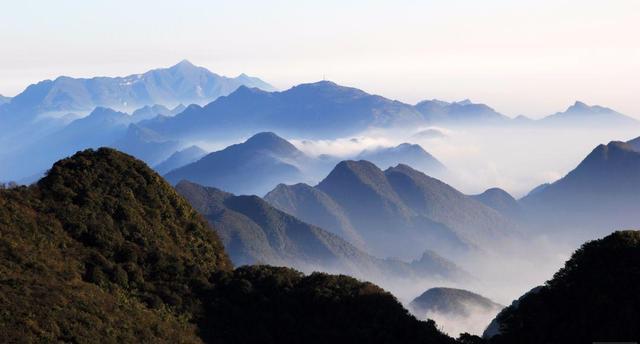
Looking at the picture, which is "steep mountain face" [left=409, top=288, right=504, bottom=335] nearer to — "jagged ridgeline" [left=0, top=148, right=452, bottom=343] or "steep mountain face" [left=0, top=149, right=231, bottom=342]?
"steep mountain face" [left=0, top=149, right=231, bottom=342]

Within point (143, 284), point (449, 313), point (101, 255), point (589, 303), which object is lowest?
point (143, 284)

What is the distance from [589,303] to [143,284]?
31718 millimetres

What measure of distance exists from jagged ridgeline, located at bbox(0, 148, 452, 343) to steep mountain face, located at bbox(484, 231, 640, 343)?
613 cm

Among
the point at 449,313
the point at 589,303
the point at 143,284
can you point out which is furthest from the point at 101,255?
the point at 449,313

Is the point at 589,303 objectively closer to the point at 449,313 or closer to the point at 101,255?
the point at 101,255

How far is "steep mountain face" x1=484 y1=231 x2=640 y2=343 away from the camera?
48.2 meters

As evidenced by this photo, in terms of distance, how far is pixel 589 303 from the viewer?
5081cm

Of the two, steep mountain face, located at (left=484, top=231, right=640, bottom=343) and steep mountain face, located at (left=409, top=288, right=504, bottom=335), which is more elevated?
steep mountain face, located at (left=409, top=288, right=504, bottom=335)

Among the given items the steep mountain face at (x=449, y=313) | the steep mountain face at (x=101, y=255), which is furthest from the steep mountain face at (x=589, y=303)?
the steep mountain face at (x=449, y=313)

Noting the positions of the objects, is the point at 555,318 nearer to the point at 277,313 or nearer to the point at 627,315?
the point at 627,315

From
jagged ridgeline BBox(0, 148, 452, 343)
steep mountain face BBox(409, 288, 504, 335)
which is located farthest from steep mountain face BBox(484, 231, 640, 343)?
steep mountain face BBox(409, 288, 504, 335)

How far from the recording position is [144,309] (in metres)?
52.1

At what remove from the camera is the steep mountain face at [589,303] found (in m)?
48.2

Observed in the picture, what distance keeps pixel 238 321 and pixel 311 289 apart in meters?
6.30
